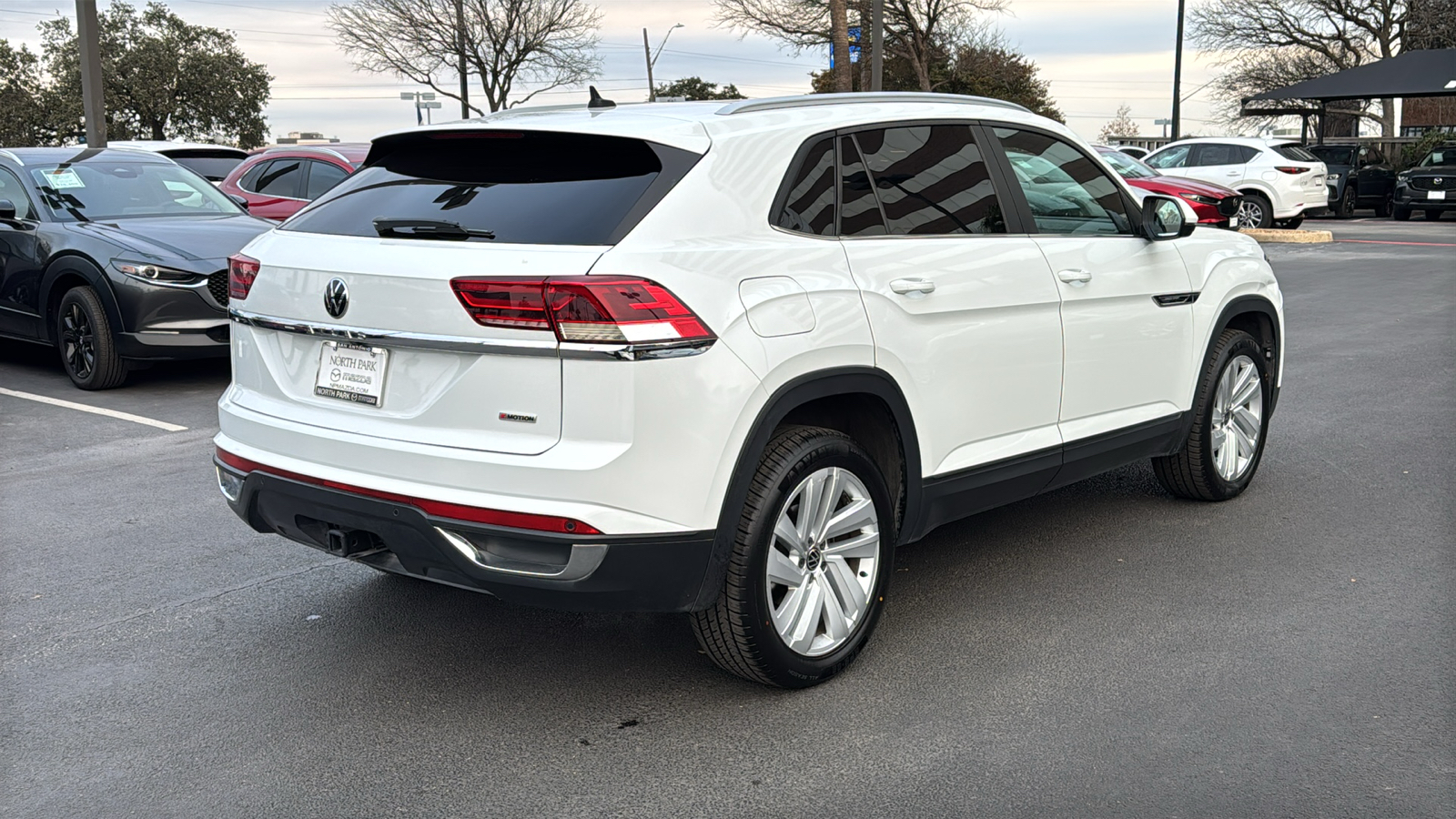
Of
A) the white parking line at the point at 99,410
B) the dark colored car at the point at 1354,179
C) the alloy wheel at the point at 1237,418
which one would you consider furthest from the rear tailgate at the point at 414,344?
the dark colored car at the point at 1354,179

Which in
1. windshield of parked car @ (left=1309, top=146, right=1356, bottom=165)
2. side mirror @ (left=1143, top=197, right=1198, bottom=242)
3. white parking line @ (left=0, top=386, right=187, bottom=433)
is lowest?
white parking line @ (left=0, top=386, right=187, bottom=433)

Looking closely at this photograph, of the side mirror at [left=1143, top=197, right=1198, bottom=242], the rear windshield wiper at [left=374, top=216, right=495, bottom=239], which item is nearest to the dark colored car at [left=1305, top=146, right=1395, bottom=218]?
the side mirror at [left=1143, top=197, right=1198, bottom=242]

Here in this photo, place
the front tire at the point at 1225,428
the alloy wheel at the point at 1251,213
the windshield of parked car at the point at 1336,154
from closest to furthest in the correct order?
1. the front tire at the point at 1225,428
2. the alloy wheel at the point at 1251,213
3. the windshield of parked car at the point at 1336,154

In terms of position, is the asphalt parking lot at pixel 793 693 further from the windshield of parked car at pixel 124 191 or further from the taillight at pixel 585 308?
the windshield of parked car at pixel 124 191

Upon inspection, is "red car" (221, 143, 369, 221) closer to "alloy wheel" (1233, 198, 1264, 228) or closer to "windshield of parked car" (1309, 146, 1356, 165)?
"alloy wheel" (1233, 198, 1264, 228)

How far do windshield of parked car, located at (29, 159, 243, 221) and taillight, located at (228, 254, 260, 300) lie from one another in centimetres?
636

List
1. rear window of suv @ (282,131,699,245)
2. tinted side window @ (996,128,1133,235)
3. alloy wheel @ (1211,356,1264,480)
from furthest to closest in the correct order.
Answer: alloy wheel @ (1211,356,1264,480), tinted side window @ (996,128,1133,235), rear window of suv @ (282,131,699,245)

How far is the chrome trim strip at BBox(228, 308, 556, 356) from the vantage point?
3.28 m

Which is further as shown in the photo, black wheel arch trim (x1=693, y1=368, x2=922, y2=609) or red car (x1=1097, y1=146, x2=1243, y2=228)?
red car (x1=1097, y1=146, x2=1243, y2=228)

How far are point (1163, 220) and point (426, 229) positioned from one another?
3052mm

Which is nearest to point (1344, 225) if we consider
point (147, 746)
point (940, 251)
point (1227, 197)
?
point (1227, 197)

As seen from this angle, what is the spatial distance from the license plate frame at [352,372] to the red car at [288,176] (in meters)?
9.40

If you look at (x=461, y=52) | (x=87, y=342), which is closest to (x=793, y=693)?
(x=87, y=342)

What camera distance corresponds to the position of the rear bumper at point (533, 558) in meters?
3.32
